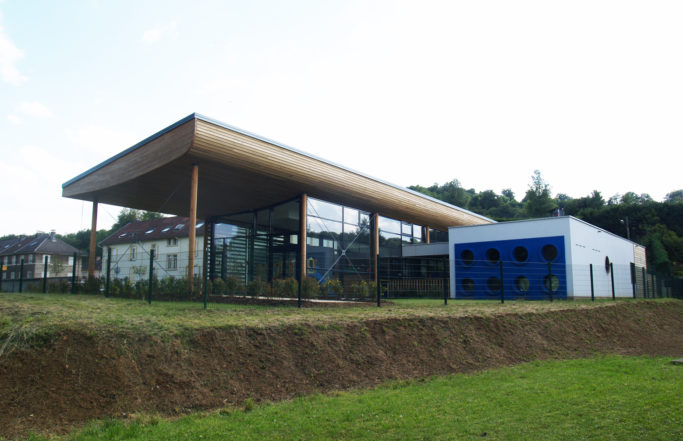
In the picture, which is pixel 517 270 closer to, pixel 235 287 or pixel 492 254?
pixel 492 254

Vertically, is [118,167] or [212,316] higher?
[118,167]

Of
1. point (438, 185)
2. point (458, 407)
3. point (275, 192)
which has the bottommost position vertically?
point (458, 407)

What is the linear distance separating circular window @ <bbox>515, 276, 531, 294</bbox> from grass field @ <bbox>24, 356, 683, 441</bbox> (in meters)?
12.1

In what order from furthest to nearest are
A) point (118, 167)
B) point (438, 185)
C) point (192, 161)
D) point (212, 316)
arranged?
point (438, 185) → point (118, 167) → point (192, 161) → point (212, 316)

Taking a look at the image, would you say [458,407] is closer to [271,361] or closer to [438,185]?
[271,361]

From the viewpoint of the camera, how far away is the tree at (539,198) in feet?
149

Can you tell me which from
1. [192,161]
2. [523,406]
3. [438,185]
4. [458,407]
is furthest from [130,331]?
[438,185]

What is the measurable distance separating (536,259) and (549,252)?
61cm

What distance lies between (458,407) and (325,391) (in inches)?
68.9

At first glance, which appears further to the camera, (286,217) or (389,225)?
(389,225)

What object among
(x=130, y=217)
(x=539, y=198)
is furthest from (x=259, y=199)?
(x=130, y=217)

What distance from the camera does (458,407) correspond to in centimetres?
556

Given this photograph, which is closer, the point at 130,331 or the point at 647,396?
the point at 647,396

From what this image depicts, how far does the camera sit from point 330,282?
1410 cm
